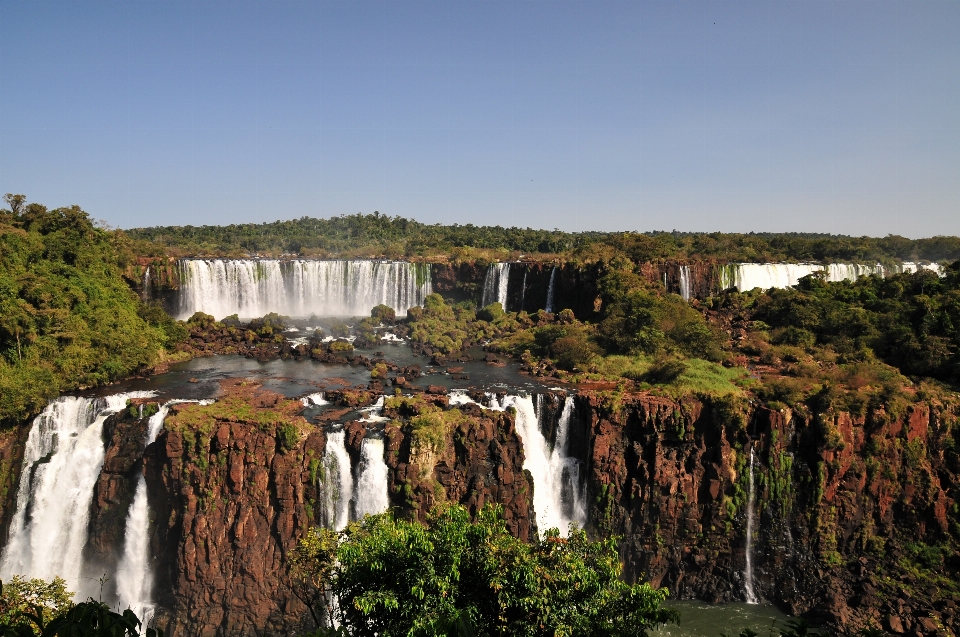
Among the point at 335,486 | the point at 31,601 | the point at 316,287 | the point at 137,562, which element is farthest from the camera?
the point at 316,287

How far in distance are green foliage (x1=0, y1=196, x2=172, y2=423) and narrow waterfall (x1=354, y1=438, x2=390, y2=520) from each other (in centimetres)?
1090

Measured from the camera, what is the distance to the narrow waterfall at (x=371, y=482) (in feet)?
63.4

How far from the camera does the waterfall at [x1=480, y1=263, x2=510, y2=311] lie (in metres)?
42.0

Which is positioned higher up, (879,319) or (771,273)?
(771,273)

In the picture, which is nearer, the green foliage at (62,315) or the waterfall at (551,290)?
the green foliage at (62,315)

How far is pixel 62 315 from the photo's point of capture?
80.0 ft

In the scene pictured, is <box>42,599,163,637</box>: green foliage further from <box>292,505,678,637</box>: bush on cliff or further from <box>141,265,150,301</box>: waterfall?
<box>141,265,150,301</box>: waterfall

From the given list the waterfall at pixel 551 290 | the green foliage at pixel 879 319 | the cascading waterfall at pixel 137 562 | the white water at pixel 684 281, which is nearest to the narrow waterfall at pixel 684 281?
the white water at pixel 684 281

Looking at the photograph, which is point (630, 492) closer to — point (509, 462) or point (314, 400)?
point (509, 462)

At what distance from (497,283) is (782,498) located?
2454 centimetres

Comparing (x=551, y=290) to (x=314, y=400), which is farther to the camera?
(x=551, y=290)

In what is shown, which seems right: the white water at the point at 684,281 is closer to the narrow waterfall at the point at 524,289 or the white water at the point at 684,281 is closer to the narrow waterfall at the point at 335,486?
the narrow waterfall at the point at 524,289

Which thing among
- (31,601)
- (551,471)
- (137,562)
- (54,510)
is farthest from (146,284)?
(31,601)

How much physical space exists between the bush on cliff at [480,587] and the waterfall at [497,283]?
3201cm
